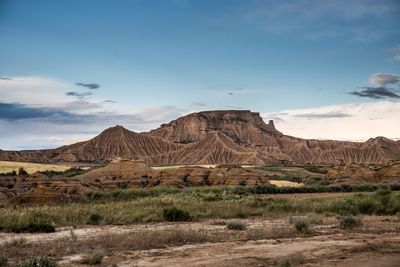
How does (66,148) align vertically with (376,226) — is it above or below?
above

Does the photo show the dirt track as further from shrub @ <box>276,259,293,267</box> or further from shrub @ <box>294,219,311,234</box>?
shrub @ <box>294,219,311,234</box>

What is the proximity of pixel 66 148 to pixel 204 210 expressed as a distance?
420 feet

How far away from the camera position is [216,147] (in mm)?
136125

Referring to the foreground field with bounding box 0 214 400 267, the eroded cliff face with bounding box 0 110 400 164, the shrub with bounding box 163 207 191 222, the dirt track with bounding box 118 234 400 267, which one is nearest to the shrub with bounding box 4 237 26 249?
the foreground field with bounding box 0 214 400 267

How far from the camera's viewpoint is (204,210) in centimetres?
2683

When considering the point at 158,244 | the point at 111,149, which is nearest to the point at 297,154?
the point at 111,149

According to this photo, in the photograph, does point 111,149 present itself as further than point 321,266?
Yes

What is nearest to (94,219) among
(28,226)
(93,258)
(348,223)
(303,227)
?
(28,226)

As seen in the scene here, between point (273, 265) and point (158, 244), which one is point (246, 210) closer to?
point (158, 244)

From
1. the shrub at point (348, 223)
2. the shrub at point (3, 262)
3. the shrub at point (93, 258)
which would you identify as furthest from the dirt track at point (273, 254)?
the shrub at point (348, 223)

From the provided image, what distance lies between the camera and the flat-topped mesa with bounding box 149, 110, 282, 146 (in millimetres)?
176500

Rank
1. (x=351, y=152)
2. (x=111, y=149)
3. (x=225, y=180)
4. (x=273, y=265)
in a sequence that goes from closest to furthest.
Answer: (x=273, y=265) < (x=225, y=180) < (x=111, y=149) < (x=351, y=152)

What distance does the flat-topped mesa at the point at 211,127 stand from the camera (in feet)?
579

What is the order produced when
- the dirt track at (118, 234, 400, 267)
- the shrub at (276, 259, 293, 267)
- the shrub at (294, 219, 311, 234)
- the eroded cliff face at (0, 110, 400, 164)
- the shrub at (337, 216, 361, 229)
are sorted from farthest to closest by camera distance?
1. the eroded cliff face at (0, 110, 400, 164)
2. the shrub at (337, 216, 361, 229)
3. the shrub at (294, 219, 311, 234)
4. the dirt track at (118, 234, 400, 267)
5. the shrub at (276, 259, 293, 267)
